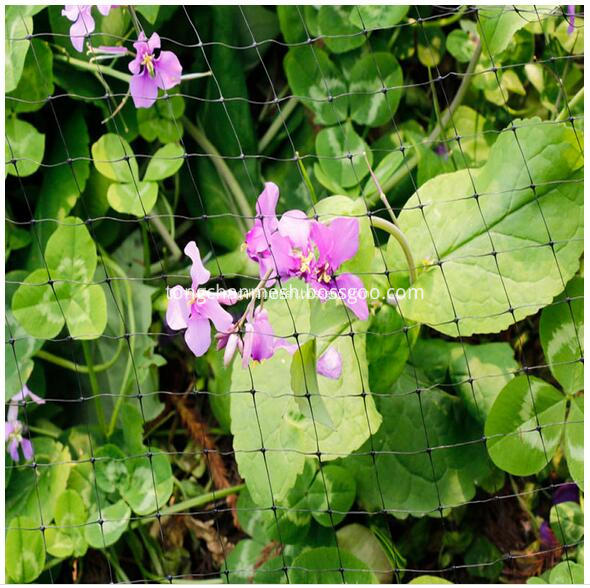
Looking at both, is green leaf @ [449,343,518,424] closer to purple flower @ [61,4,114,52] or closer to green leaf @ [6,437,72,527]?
green leaf @ [6,437,72,527]

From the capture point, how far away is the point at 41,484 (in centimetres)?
124

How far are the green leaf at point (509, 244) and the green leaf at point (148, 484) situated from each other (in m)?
0.45

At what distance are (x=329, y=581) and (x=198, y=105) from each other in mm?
815

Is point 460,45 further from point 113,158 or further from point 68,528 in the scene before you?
point 68,528

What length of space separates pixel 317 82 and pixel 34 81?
1.53ft

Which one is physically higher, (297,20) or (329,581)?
(297,20)

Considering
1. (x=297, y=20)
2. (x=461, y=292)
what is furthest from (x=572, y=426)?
(x=297, y=20)

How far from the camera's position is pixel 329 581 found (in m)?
1.11

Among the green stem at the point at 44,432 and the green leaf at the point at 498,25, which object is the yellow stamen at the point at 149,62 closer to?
the green leaf at the point at 498,25

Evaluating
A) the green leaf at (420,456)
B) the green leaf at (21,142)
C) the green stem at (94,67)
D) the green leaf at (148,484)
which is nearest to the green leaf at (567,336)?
the green leaf at (420,456)

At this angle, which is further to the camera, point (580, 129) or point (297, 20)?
point (297, 20)

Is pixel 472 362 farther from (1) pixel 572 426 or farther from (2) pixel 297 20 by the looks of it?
(2) pixel 297 20

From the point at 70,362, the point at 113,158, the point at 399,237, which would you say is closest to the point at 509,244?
the point at 399,237

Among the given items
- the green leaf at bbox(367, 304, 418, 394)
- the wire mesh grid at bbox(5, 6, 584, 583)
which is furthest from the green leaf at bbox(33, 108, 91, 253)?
the green leaf at bbox(367, 304, 418, 394)
